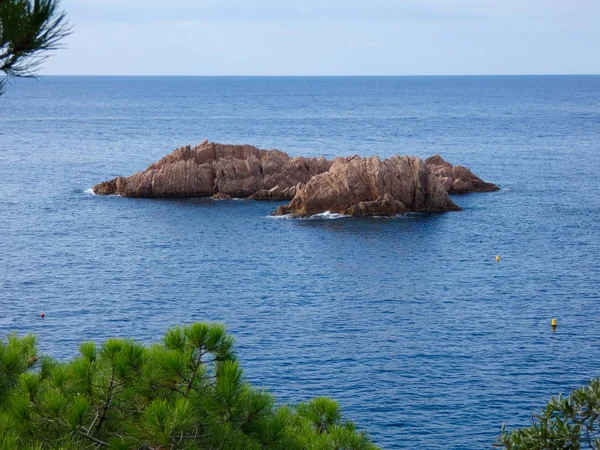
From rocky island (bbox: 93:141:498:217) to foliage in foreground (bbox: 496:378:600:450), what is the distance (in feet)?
243

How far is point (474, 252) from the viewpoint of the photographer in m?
73.0

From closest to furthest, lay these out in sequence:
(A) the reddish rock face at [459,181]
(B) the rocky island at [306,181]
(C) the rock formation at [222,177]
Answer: (B) the rocky island at [306,181], (C) the rock formation at [222,177], (A) the reddish rock face at [459,181]

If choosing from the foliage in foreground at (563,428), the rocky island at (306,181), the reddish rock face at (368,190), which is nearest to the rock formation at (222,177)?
the rocky island at (306,181)

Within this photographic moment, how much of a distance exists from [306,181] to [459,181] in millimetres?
18368

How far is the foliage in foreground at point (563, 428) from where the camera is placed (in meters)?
12.3

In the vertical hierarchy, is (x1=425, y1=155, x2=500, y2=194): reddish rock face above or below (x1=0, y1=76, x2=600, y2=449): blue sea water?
above

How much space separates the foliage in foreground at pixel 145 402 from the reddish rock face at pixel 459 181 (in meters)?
87.4

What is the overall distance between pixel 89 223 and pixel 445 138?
306 feet

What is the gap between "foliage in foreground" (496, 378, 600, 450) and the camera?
484 inches

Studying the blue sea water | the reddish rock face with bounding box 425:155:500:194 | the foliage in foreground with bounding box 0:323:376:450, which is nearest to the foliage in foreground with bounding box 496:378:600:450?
the foliage in foreground with bounding box 0:323:376:450

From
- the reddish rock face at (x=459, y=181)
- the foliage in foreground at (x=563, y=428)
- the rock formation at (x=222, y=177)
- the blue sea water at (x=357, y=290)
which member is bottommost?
the blue sea water at (x=357, y=290)

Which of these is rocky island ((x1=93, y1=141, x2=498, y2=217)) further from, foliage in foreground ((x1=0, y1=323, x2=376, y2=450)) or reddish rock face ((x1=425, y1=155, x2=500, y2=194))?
foliage in foreground ((x1=0, y1=323, x2=376, y2=450))

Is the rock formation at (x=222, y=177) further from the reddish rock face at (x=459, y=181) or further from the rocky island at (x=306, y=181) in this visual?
the reddish rock face at (x=459, y=181)
